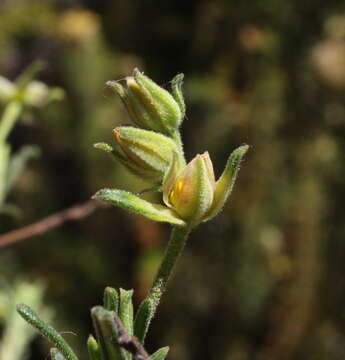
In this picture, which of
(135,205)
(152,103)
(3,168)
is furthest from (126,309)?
(3,168)

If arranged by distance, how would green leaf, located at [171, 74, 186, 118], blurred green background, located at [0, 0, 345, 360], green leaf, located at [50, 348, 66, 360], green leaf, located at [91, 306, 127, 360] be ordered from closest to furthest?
1. green leaf, located at [91, 306, 127, 360]
2. green leaf, located at [50, 348, 66, 360]
3. green leaf, located at [171, 74, 186, 118]
4. blurred green background, located at [0, 0, 345, 360]

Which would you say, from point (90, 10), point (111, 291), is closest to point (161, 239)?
point (90, 10)

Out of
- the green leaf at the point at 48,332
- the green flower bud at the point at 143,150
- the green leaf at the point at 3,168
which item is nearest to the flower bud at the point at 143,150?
the green flower bud at the point at 143,150

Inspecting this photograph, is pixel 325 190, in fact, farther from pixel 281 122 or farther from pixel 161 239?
pixel 161 239

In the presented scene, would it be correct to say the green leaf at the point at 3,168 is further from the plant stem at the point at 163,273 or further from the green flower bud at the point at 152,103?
the plant stem at the point at 163,273

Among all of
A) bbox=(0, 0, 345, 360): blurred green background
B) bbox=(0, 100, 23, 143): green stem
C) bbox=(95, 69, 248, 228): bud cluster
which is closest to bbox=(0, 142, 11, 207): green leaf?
bbox=(0, 100, 23, 143): green stem

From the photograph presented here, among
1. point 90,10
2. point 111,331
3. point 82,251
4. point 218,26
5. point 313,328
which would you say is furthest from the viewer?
point 90,10

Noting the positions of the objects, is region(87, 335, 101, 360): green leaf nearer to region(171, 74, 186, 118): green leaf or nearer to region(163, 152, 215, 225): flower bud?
region(163, 152, 215, 225): flower bud
